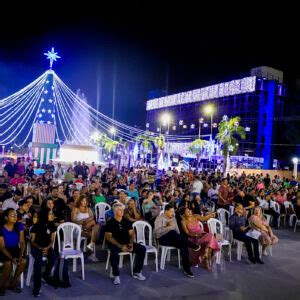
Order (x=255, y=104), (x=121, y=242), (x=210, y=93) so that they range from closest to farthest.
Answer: (x=121, y=242) → (x=255, y=104) → (x=210, y=93)

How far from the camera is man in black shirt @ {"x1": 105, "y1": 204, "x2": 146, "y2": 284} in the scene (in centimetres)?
589

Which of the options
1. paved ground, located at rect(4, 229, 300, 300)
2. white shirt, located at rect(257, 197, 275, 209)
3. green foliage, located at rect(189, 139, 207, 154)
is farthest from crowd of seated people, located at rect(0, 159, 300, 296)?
green foliage, located at rect(189, 139, 207, 154)

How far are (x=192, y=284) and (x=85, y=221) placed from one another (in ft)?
8.60

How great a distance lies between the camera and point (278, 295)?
564 cm

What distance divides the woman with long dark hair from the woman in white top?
1807 millimetres

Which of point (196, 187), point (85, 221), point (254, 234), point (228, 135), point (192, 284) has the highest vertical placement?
point (228, 135)

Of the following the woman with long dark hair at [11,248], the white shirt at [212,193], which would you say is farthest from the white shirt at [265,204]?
the woman with long dark hair at [11,248]

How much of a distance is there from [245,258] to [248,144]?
43920 mm

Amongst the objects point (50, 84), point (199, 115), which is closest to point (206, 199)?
point (50, 84)

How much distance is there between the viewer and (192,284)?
5.88 m

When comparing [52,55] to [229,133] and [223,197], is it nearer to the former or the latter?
[229,133]

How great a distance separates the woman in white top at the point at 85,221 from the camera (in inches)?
271

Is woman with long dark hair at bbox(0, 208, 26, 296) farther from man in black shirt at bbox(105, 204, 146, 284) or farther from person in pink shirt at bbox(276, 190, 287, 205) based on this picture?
person in pink shirt at bbox(276, 190, 287, 205)

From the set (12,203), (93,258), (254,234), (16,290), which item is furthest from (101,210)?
(254,234)
